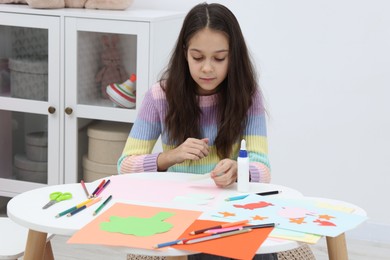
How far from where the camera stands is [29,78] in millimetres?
3314

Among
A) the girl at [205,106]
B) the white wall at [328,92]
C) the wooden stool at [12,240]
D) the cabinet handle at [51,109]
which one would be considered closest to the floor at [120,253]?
the white wall at [328,92]

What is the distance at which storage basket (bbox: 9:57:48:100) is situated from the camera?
130 inches

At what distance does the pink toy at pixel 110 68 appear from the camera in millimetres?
3201

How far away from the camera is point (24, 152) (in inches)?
135

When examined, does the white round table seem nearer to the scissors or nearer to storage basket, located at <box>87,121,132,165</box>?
the scissors

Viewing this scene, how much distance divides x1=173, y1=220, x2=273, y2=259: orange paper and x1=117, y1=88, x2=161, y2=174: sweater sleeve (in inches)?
24.1

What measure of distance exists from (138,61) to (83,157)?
1.64 feet

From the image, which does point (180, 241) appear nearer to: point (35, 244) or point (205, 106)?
point (35, 244)

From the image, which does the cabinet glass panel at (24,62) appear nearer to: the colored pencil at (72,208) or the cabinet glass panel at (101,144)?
the cabinet glass panel at (101,144)

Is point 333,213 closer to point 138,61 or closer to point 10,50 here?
point 138,61

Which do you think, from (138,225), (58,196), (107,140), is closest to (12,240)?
(58,196)

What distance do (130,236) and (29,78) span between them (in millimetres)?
1851

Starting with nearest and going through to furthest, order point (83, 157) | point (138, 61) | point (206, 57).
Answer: point (206, 57) < point (138, 61) < point (83, 157)

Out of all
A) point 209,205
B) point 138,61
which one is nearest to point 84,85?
point 138,61
